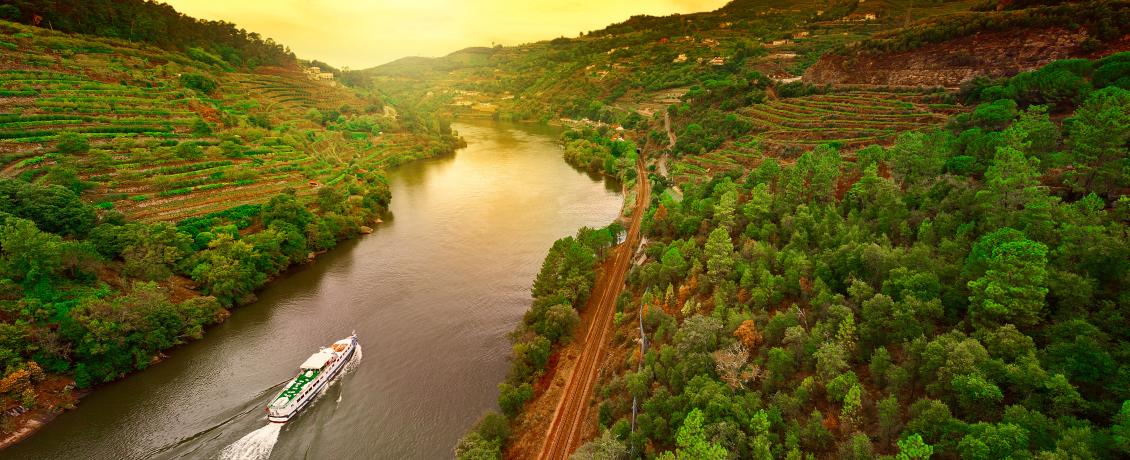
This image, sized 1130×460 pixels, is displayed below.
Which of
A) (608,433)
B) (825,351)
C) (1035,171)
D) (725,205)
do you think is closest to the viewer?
(825,351)

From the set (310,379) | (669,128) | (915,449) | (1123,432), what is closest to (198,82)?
(310,379)

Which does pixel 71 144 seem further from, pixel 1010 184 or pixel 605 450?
pixel 1010 184

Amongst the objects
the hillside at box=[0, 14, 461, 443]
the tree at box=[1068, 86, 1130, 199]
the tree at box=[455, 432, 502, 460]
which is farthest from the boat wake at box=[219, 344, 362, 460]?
the tree at box=[1068, 86, 1130, 199]

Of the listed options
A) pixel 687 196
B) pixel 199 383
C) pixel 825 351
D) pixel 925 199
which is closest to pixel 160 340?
pixel 199 383

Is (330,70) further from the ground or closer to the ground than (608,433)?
further from the ground

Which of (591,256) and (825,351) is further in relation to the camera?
(591,256)

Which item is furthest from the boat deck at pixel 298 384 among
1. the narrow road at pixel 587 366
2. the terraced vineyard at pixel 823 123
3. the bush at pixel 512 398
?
the terraced vineyard at pixel 823 123

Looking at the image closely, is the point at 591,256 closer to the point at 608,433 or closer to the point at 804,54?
the point at 608,433
